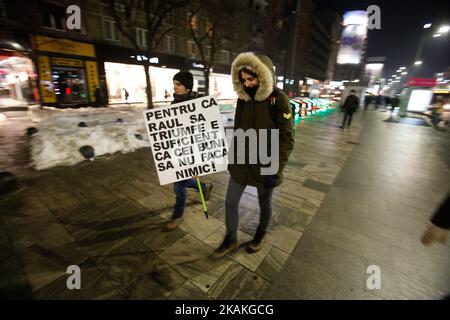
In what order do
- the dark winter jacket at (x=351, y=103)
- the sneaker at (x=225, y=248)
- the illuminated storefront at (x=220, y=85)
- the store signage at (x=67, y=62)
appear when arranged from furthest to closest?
the illuminated storefront at (x=220, y=85)
the store signage at (x=67, y=62)
the dark winter jacket at (x=351, y=103)
the sneaker at (x=225, y=248)

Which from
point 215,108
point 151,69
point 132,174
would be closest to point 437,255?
point 215,108

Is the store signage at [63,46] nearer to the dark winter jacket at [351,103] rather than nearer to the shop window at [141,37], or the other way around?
the shop window at [141,37]

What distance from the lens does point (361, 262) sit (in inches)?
105

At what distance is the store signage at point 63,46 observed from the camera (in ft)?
50.4

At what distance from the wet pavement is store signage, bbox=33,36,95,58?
14906mm

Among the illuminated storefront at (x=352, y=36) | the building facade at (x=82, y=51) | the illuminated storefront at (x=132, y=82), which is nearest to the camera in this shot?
the building facade at (x=82, y=51)

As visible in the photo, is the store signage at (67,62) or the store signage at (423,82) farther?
the store signage at (423,82)

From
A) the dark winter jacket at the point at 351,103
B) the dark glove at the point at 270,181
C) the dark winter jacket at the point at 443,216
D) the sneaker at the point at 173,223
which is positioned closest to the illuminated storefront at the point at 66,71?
the sneaker at the point at 173,223

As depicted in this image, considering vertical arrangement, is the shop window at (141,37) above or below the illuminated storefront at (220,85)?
above

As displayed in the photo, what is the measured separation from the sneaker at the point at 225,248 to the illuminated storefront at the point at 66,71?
1929 cm

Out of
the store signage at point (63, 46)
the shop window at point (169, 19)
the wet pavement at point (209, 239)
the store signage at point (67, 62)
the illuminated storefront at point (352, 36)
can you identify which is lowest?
the wet pavement at point (209, 239)

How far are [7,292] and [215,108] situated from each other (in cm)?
302

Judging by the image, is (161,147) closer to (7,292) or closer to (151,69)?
(7,292)

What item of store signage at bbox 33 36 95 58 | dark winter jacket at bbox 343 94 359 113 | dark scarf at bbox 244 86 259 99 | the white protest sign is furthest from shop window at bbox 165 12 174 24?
dark scarf at bbox 244 86 259 99
